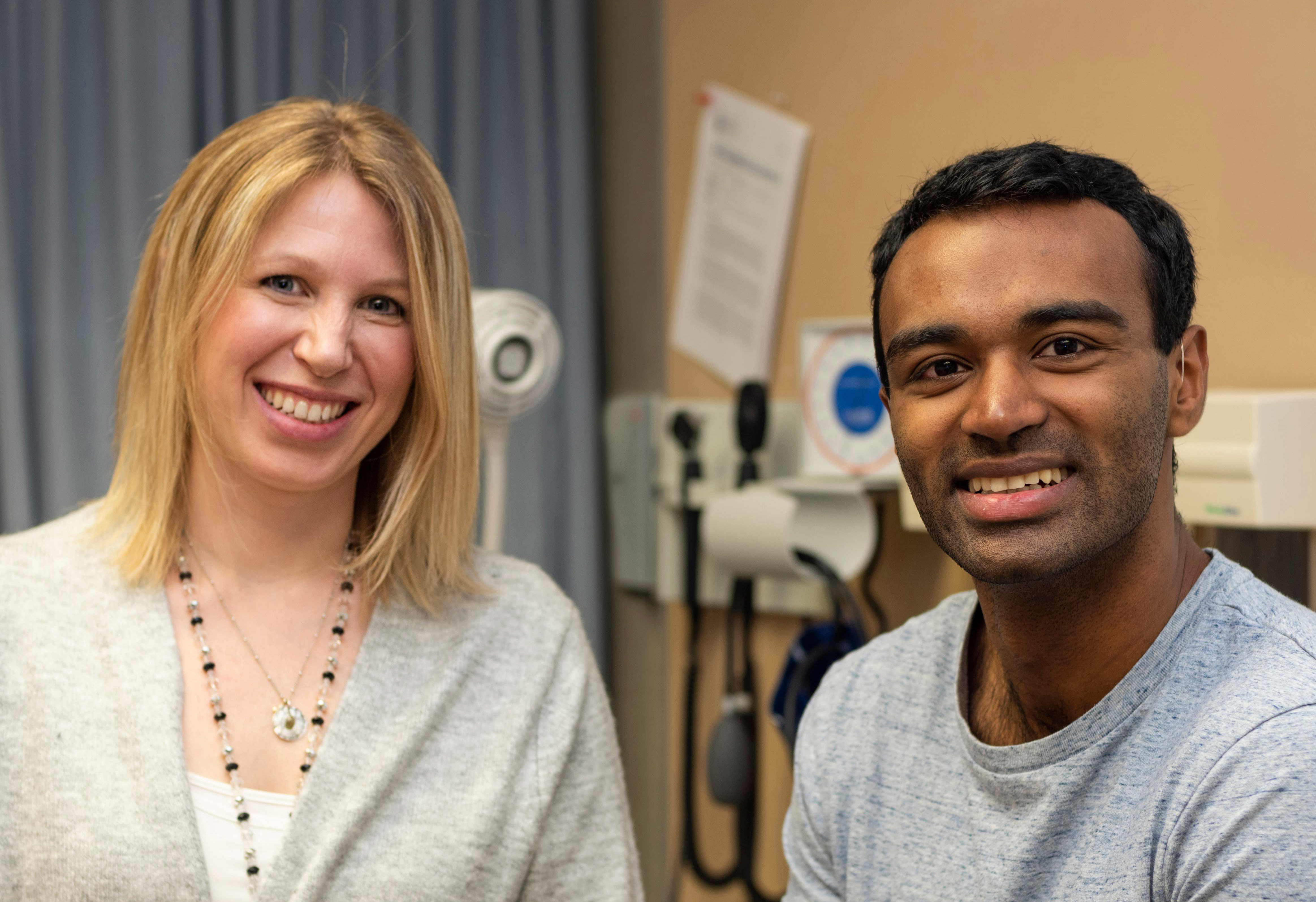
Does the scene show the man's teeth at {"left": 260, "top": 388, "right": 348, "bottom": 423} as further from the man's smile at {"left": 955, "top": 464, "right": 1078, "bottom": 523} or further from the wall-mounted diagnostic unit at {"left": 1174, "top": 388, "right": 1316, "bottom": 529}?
the wall-mounted diagnostic unit at {"left": 1174, "top": 388, "right": 1316, "bottom": 529}

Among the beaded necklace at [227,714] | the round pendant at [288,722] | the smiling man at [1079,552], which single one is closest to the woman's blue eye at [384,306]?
the beaded necklace at [227,714]

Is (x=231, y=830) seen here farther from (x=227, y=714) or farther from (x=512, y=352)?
(x=512, y=352)

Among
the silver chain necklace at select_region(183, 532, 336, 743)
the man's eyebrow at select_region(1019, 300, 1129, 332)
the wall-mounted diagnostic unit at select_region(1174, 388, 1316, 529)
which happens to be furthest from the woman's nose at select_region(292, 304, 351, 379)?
the wall-mounted diagnostic unit at select_region(1174, 388, 1316, 529)

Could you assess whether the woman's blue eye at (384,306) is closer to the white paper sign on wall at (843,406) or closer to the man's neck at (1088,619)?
the man's neck at (1088,619)

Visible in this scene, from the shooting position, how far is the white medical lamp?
173 centimetres

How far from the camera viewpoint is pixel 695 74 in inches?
89.1

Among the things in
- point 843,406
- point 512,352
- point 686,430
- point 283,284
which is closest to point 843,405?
point 843,406

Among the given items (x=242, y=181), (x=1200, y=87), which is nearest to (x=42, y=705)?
(x=242, y=181)

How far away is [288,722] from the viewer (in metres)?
1.26

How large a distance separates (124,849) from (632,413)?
1.43 meters

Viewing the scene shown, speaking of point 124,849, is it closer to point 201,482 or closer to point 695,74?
point 201,482

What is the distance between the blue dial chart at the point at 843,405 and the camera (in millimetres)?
1843

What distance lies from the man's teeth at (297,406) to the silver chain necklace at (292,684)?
0.75 feet

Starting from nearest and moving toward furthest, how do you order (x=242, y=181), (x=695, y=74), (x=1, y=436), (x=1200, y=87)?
(x=242, y=181) < (x=1200, y=87) < (x=1, y=436) < (x=695, y=74)
